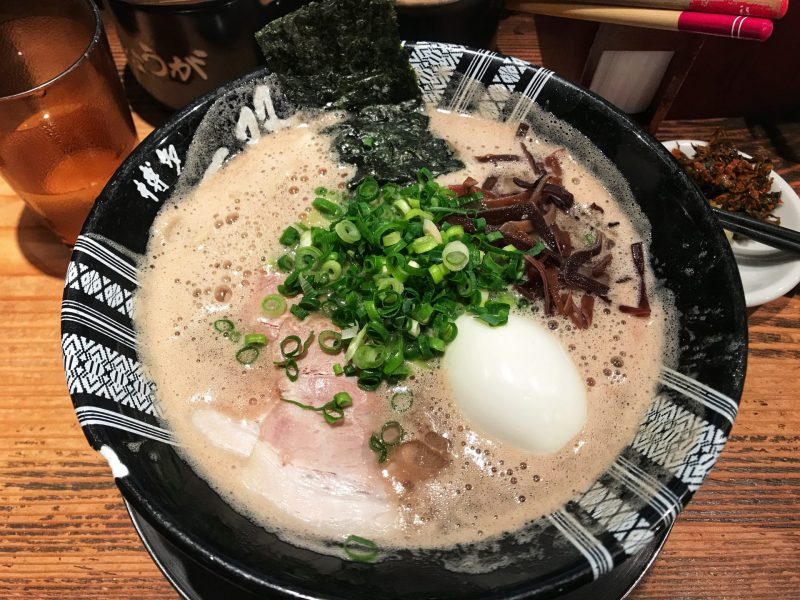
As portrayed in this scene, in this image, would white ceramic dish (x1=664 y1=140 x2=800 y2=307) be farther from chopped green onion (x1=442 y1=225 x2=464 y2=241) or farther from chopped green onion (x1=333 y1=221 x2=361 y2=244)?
chopped green onion (x1=333 y1=221 x2=361 y2=244)

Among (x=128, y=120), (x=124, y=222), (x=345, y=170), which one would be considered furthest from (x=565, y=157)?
(x=128, y=120)

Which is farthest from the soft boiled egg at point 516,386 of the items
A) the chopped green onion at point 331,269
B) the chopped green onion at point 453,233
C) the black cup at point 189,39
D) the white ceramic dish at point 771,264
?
the black cup at point 189,39

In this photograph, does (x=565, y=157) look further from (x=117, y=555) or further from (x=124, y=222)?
(x=117, y=555)

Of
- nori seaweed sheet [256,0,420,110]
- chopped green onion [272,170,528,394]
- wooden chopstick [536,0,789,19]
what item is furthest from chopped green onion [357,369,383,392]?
wooden chopstick [536,0,789,19]

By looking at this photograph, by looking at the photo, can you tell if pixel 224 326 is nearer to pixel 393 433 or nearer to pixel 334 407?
pixel 334 407

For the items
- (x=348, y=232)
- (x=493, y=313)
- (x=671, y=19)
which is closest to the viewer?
(x=493, y=313)

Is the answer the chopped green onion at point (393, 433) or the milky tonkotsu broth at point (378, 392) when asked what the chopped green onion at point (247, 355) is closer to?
the milky tonkotsu broth at point (378, 392)

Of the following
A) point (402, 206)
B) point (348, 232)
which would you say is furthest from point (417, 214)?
point (348, 232)
